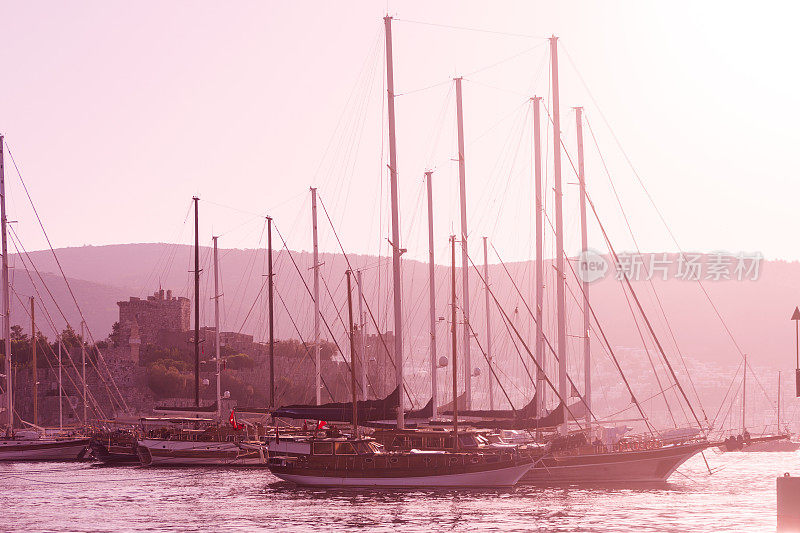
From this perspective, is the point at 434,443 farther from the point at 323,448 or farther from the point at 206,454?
the point at 206,454

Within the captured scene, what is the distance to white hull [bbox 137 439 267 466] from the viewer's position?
227 ft

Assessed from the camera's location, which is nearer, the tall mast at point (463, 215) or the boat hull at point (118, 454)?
the tall mast at point (463, 215)

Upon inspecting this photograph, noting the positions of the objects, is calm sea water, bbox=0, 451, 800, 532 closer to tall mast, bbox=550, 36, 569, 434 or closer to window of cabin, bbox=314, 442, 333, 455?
window of cabin, bbox=314, 442, 333, 455

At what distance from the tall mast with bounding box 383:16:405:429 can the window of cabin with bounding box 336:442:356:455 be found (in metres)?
3.46

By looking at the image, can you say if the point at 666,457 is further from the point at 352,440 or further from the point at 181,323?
the point at 181,323

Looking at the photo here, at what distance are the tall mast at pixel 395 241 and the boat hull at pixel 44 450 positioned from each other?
36.6 metres

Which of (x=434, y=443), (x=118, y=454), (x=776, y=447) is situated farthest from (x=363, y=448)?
(x=776, y=447)

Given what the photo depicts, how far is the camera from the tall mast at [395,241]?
49.1m

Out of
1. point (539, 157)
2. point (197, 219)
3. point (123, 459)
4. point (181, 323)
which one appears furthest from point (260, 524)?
point (181, 323)

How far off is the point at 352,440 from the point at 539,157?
16524 millimetres

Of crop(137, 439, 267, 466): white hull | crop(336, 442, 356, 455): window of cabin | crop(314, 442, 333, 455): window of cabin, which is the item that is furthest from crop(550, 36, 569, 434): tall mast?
crop(137, 439, 267, 466): white hull

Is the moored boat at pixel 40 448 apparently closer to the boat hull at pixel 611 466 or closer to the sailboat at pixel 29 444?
the sailboat at pixel 29 444

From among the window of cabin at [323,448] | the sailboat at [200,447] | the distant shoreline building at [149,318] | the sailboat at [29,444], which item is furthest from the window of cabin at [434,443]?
the distant shoreline building at [149,318]
